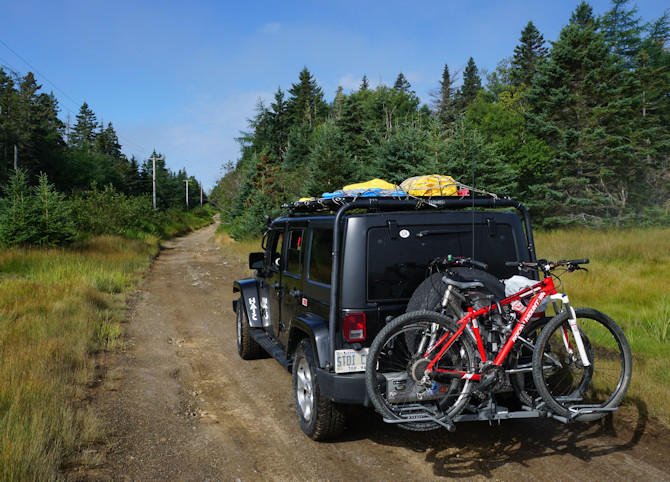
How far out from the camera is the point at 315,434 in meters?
4.41

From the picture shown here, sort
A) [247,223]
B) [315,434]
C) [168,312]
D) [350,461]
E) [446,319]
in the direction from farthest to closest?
[247,223] < [168,312] < [315,434] < [350,461] < [446,319]

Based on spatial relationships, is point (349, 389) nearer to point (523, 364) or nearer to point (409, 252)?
point (409, 252)

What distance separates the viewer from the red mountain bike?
3637 mm

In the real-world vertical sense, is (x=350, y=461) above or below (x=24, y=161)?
below

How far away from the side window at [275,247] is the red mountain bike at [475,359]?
2.73m

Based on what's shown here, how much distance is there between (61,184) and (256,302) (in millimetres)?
63609

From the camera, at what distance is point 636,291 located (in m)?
10.3

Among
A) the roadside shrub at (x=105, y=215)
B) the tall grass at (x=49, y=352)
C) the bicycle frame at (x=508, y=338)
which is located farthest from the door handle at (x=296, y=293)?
the roadside shrub at (x=105, y=215)

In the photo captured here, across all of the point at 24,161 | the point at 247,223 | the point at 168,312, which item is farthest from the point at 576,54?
the point at 24,161

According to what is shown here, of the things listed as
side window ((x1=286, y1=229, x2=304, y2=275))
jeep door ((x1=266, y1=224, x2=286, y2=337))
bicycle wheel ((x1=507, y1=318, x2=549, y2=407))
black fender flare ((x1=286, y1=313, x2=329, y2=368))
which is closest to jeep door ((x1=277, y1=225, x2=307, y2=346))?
side window ((x1=286, y1=229, x2=304, y2=275))

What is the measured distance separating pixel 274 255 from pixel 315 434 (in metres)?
2.84

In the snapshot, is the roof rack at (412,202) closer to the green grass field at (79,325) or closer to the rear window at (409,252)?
the rear window at (409,252)

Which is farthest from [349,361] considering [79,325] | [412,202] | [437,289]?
[79,325]

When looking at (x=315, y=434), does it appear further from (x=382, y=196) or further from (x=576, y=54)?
(x=576, y=54)
